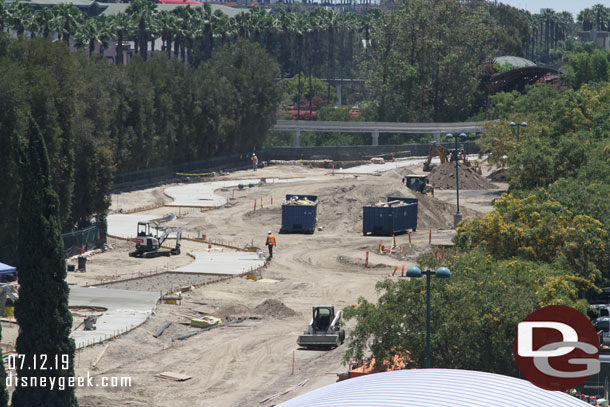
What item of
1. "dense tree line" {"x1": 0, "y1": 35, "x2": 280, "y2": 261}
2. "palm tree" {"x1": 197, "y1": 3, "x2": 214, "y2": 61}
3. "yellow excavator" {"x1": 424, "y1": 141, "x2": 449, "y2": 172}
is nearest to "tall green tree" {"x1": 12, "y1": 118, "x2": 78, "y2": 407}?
"dense tree line" {"x1": 0, "y1": 35, "x2": 280, "y2": 261}

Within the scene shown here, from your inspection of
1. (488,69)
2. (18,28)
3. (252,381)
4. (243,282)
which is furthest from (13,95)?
(488,69)

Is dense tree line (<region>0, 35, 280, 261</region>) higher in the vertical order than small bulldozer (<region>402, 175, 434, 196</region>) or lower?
higher

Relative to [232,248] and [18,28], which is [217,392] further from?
[18,28]

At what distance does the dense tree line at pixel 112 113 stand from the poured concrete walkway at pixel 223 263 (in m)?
8.43

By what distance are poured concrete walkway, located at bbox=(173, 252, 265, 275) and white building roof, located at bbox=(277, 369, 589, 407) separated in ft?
112

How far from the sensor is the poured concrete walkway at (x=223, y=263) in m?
57.1

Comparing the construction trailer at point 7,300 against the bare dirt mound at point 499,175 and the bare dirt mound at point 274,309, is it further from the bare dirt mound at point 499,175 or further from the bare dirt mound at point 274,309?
the bare dirt mound at point 499,175

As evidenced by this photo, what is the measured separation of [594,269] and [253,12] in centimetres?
12219

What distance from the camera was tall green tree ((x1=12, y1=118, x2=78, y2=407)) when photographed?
3120 centimetres

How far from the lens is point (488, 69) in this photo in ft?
522

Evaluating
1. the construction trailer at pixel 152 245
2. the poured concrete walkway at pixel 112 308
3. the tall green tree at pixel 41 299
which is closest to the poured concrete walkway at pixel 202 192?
the construction trailer at pixel 152 245

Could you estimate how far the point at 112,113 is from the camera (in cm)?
8262

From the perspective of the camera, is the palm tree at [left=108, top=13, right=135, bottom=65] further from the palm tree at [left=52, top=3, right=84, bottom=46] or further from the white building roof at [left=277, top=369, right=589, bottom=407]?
the white building roof at [left=277, top=369, right=589, bottom=407]

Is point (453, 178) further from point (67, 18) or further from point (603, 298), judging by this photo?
point (67, 18)
